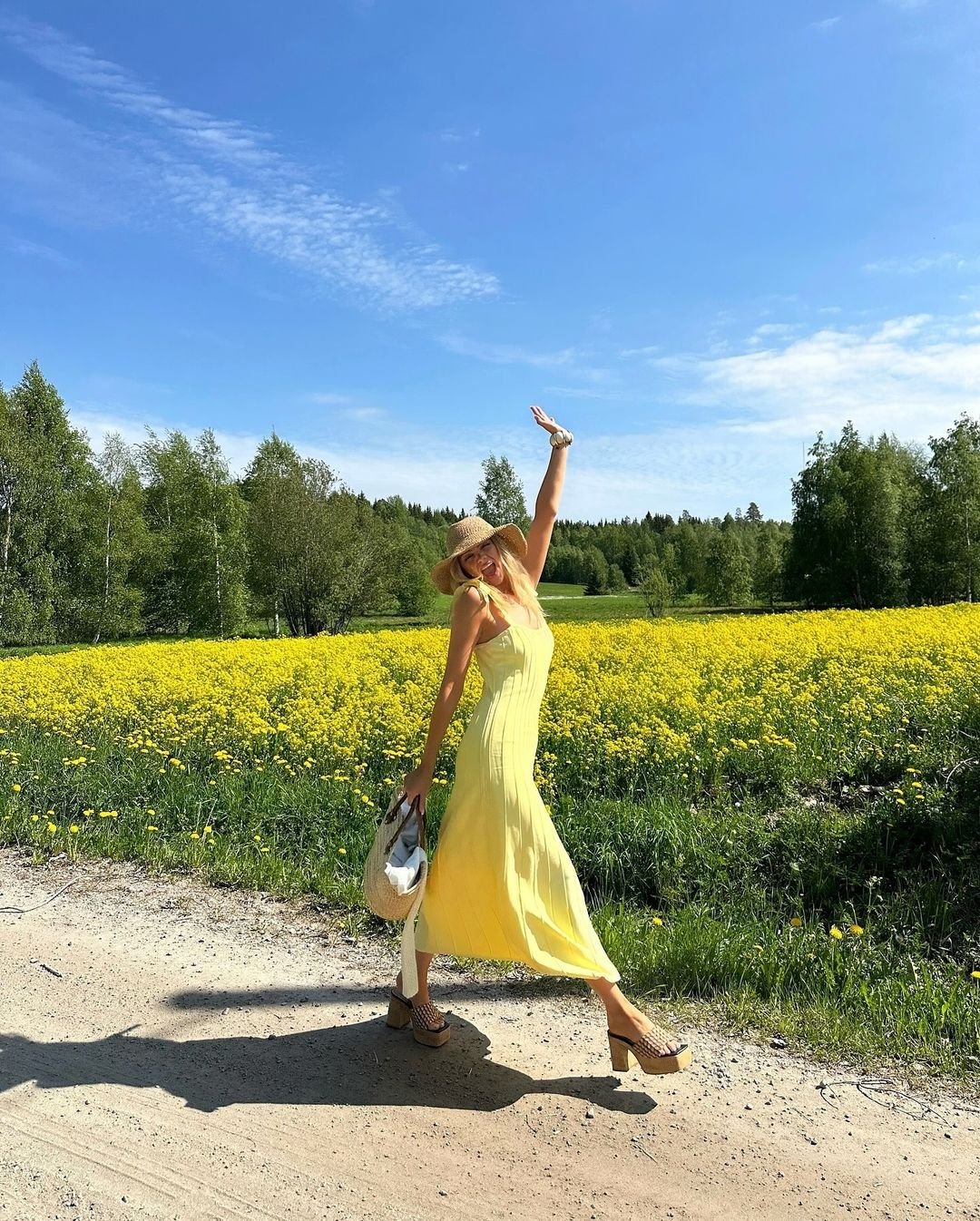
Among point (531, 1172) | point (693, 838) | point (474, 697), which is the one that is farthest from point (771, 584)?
point (531, 1172)

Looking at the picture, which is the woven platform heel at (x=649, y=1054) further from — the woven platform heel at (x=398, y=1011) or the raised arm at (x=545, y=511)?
the raised arm at (x=545, y=511)

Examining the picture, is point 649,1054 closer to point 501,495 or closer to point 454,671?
point 454,671

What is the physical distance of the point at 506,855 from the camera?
10.6 ft

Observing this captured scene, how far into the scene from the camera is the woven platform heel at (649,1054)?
10.1ft

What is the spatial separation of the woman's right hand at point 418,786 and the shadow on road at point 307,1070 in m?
1.02

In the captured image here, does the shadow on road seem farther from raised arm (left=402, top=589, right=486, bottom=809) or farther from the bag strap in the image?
raised arm (left=402, top=589, right=486, bottom=809)

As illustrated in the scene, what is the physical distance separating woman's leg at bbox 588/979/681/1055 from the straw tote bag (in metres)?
0.77

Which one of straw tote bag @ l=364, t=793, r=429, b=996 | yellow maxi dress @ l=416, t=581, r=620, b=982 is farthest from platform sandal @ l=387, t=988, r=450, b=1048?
straw tote bag @ l=364, t=793, r=429, b=996

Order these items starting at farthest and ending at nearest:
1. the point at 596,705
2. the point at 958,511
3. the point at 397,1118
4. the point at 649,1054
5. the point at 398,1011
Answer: the point at 958,511 < the point at 596,705 < the point at 398,1011 < the point at 649,1054 < the point at 397,1118

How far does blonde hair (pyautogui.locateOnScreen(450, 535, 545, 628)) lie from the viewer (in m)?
3.46

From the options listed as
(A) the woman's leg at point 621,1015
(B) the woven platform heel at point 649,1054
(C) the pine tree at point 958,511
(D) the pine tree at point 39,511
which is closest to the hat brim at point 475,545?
(A) the woman's leg at point 621,1015

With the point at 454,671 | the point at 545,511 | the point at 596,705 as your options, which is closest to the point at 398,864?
the point at 454,671

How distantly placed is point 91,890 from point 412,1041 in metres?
3.00

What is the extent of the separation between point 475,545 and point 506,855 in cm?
122
